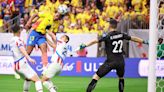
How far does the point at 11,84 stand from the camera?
17656mm

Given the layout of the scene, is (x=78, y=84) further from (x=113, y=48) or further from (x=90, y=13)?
(x=90, y=13)

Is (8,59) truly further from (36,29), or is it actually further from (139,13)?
(139,13)

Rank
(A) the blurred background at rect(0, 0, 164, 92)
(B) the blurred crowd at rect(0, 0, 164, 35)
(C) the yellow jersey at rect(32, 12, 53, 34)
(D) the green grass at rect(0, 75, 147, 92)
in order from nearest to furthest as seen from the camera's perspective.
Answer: (D) the green grass at rect(0, 75, 147, 92)
(C) the yellow jersey at rect(32, 12, 53, 34)
(A) the blurred background at rect(0, 0, 164, 92)
(B) the blurred crowd at rect(0, 0, 164, 35)

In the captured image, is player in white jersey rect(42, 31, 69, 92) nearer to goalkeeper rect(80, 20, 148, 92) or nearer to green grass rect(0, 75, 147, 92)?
goalkeeper rect(80, 20, 148, 92)

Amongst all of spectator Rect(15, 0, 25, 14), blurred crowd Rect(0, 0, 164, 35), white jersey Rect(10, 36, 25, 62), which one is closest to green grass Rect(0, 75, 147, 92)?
blurred crowd Rect(0, 0, 164, 35)

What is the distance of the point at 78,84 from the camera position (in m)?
17.9

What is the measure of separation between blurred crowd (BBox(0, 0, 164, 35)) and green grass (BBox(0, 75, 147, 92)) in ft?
11.3

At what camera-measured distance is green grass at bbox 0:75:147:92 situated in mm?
16391

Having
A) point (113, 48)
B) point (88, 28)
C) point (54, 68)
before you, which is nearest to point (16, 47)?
point (54, 68)

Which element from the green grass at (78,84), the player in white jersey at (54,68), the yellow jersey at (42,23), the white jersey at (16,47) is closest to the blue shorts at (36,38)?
the yellow jersey at (42,23)

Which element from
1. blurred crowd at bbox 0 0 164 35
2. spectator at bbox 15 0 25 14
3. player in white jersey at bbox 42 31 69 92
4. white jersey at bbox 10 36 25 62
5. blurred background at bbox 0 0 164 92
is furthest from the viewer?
spectator at bbox 15 0 25 14

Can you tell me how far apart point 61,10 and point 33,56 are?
2.07 meters

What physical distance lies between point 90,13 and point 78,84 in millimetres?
6996

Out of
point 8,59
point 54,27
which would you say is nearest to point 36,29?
point 8,59
